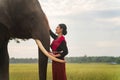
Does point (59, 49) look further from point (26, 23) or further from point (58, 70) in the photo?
point (26, 23)

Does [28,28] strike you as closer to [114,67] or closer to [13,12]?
[13,12]

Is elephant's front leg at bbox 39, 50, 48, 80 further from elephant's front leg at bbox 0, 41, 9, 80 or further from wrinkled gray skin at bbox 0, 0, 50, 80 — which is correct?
elephant's front leg at bbox 0, 41, 9, 80

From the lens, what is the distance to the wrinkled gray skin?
22.5ft

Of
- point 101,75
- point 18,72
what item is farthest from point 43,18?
point 101,75

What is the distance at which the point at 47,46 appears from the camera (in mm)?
6824

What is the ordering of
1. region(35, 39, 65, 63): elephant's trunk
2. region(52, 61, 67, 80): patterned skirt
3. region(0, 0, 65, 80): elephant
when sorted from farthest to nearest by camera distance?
region(52, 61, 67, 80): patterned skirt → region(0, 0, 65, 80): elephant → region(35, 39, 65, 63): elephant's trunk

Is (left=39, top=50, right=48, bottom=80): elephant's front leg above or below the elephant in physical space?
below

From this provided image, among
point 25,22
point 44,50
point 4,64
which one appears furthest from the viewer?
point 4,64

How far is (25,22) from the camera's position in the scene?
6922mm

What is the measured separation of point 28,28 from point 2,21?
1.04 ft

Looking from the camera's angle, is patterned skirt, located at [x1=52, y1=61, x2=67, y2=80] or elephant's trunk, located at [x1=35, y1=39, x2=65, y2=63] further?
patterned skirt, located at [x1=52, y1=61, x2=67, y2=80]

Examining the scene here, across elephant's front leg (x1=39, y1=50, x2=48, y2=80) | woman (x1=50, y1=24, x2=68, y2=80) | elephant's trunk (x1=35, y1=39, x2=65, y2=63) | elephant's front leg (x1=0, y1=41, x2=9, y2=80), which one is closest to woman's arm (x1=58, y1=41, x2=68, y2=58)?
woman (x1=50, y1=24, x2=68, y2=80)

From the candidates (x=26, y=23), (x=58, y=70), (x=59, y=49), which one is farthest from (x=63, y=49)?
(x=26, y=23)

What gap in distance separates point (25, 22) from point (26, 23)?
0.02 m
